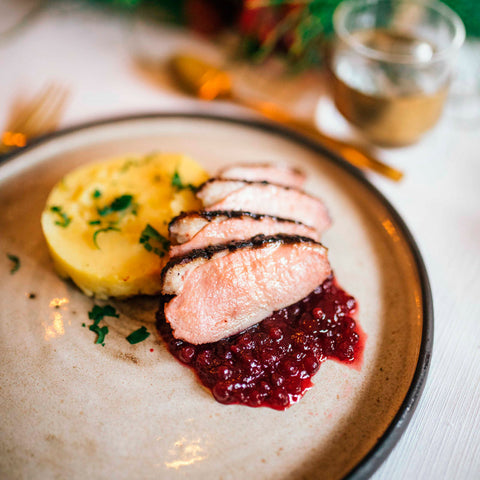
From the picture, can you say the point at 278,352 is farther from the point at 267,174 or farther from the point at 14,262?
the point at 14,262

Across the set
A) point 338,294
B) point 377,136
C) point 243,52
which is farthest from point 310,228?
point 243,52

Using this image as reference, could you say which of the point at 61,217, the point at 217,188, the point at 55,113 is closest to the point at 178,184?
the point at 217,188

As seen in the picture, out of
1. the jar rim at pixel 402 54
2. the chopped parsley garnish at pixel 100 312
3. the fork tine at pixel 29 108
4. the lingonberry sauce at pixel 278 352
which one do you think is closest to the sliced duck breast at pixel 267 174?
the lingonberry sauce at pixel 278 352

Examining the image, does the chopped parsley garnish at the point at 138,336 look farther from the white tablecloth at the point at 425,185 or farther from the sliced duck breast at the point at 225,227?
the white tablecloth at the point at 425,185

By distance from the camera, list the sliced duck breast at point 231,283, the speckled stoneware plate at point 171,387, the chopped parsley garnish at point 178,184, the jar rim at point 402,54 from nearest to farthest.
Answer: the speckled stoneware plate at point 171,387, the sliced duck breast at point 231,283, the chopped parsley garnish at point 178,184, the jar rim at point 402,54

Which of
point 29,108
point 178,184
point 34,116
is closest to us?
point 178,184

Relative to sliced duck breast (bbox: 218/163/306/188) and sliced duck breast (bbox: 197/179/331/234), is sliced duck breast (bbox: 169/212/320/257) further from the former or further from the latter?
sliced duck breast (bbox: 218/163/306/188)
